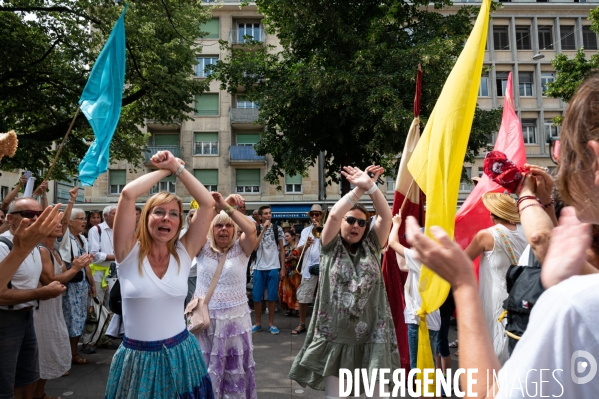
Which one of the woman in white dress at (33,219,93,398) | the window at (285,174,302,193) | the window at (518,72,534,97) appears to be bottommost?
the woman in white dress at (33,219,93,398)

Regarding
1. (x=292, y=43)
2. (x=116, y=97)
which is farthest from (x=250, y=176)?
(x=116, y=97)

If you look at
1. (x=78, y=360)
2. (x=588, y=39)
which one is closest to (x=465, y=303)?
(x=78, y=360)

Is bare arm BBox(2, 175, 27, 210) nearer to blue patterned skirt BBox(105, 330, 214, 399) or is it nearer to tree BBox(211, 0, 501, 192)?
blue patterned skirt BBox(105, 330, 214, 399)

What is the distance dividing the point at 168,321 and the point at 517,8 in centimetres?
3554

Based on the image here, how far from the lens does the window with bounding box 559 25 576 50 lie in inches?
1254

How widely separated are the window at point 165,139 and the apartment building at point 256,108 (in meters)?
0.07

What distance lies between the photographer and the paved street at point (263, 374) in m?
4.70

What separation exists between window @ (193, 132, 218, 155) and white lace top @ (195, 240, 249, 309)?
27.5m

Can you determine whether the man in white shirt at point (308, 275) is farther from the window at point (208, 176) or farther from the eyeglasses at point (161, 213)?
the window at point (208, 176)

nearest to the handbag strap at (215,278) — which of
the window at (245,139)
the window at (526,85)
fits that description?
the window at (245,139)

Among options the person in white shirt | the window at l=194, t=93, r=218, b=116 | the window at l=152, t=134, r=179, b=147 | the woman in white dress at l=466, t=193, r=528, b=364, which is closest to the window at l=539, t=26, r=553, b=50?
the window at l=194, t=93, r=218, b=116

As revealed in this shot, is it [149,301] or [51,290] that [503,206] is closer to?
[149,301]

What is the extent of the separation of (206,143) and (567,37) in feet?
86.8

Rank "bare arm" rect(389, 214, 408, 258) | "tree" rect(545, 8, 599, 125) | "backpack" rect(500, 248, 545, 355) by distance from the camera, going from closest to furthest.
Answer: "backpack" rect(500, 248, 545, 355) < "bare arm" rect(389, 214, 408, 258) < "tree" rect(545, 8, 599, 125)
